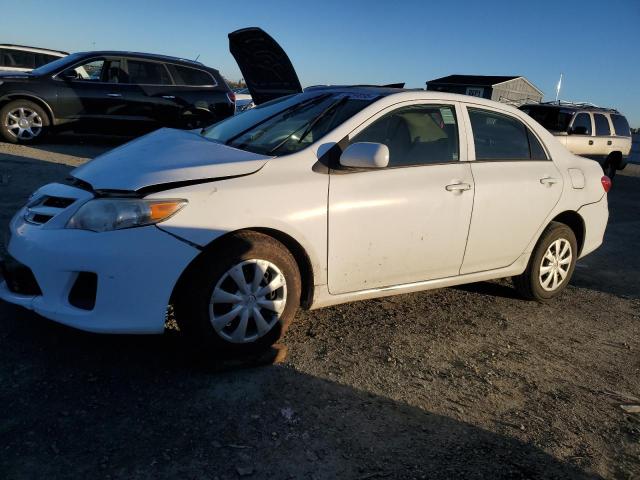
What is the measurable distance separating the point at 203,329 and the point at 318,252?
786 millimetres

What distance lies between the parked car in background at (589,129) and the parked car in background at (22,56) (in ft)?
42.1

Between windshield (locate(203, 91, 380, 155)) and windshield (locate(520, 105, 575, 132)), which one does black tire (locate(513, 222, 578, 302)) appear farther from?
windshield (locate(520, 105, 575, 132))

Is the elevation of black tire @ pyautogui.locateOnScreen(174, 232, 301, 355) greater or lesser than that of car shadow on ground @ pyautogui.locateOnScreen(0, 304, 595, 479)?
greater

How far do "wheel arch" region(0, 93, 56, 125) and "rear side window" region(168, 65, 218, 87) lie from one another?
2.25 meters

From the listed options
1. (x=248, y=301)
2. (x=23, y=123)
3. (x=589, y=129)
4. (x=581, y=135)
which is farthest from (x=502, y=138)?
(x=589, y=129)

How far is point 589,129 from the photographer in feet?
44.2

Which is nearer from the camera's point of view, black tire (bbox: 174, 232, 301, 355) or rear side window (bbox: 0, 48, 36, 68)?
black tire (bbox: 174, 232, 301, 355)

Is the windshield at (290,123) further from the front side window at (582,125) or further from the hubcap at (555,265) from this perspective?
the front side window at (582,125)

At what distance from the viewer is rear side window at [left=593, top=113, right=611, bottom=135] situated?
1373cm

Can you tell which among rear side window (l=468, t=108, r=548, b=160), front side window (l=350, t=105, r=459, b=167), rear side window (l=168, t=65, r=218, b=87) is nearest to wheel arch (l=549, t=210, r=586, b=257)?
rear side window (l=468, t=108, r=548, b=160)

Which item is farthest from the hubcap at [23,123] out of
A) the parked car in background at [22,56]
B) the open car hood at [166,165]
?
the open car hood at [166,165]

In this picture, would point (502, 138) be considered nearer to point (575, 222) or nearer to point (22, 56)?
point (575, 222)

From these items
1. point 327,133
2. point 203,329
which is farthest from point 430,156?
point 203,329

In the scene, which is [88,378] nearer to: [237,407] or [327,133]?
[237,407]
